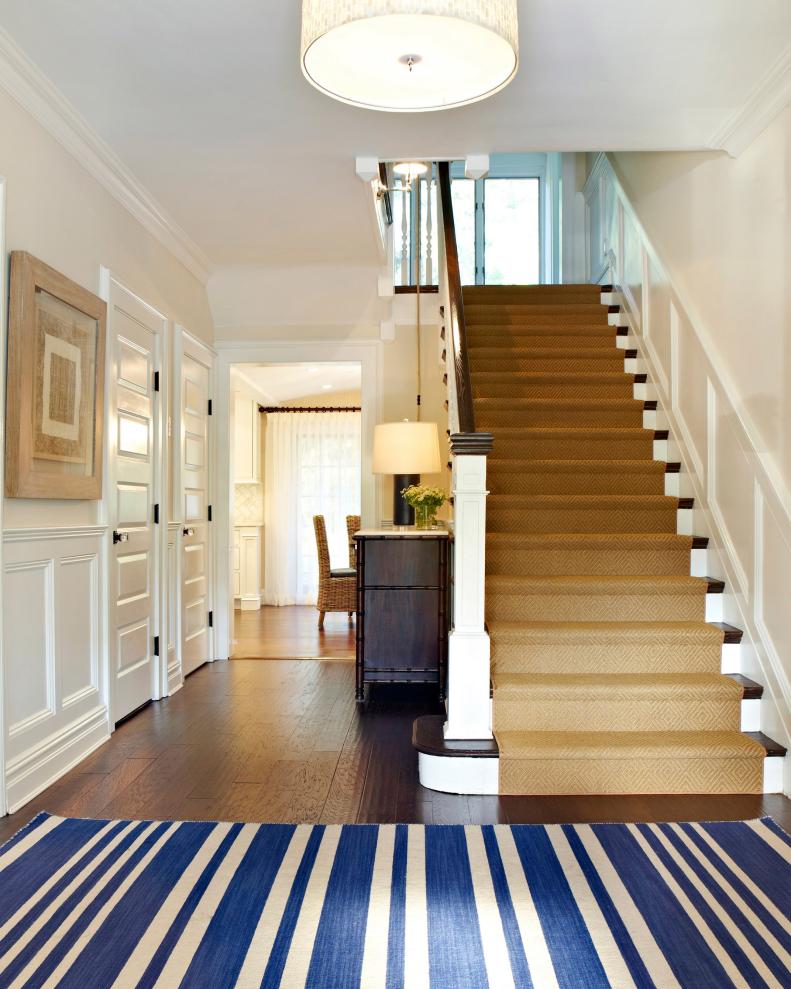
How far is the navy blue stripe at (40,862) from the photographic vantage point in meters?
2.10

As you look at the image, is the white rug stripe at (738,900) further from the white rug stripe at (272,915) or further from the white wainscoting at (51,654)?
the white wainscoting at (51,654)

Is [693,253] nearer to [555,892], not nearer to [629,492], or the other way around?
[629,492]

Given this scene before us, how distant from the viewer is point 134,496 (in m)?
4.05

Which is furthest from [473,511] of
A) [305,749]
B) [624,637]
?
[305,749]

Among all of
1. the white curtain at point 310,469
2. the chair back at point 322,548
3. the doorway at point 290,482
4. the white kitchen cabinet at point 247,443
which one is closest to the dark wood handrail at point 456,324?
the chair back at point 322,548

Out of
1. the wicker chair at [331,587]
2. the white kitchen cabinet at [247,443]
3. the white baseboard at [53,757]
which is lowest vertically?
the white baseboard at [53,757]

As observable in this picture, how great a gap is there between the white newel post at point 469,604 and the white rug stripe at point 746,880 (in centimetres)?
84

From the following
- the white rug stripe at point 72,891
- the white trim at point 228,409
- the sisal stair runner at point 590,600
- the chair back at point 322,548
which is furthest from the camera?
the chair back at point 322,548

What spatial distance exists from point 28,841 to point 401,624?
7.10 ft

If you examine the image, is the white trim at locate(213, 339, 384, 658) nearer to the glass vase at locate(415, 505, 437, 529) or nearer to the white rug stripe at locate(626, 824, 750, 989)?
the glass vase at locate(415, 505, 437, 529)

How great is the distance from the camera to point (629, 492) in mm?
4461

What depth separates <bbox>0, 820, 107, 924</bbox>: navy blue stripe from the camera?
210 centimetres

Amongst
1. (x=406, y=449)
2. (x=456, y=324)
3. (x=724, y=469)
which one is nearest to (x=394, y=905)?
(x=724, y=469)

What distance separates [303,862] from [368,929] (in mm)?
404
